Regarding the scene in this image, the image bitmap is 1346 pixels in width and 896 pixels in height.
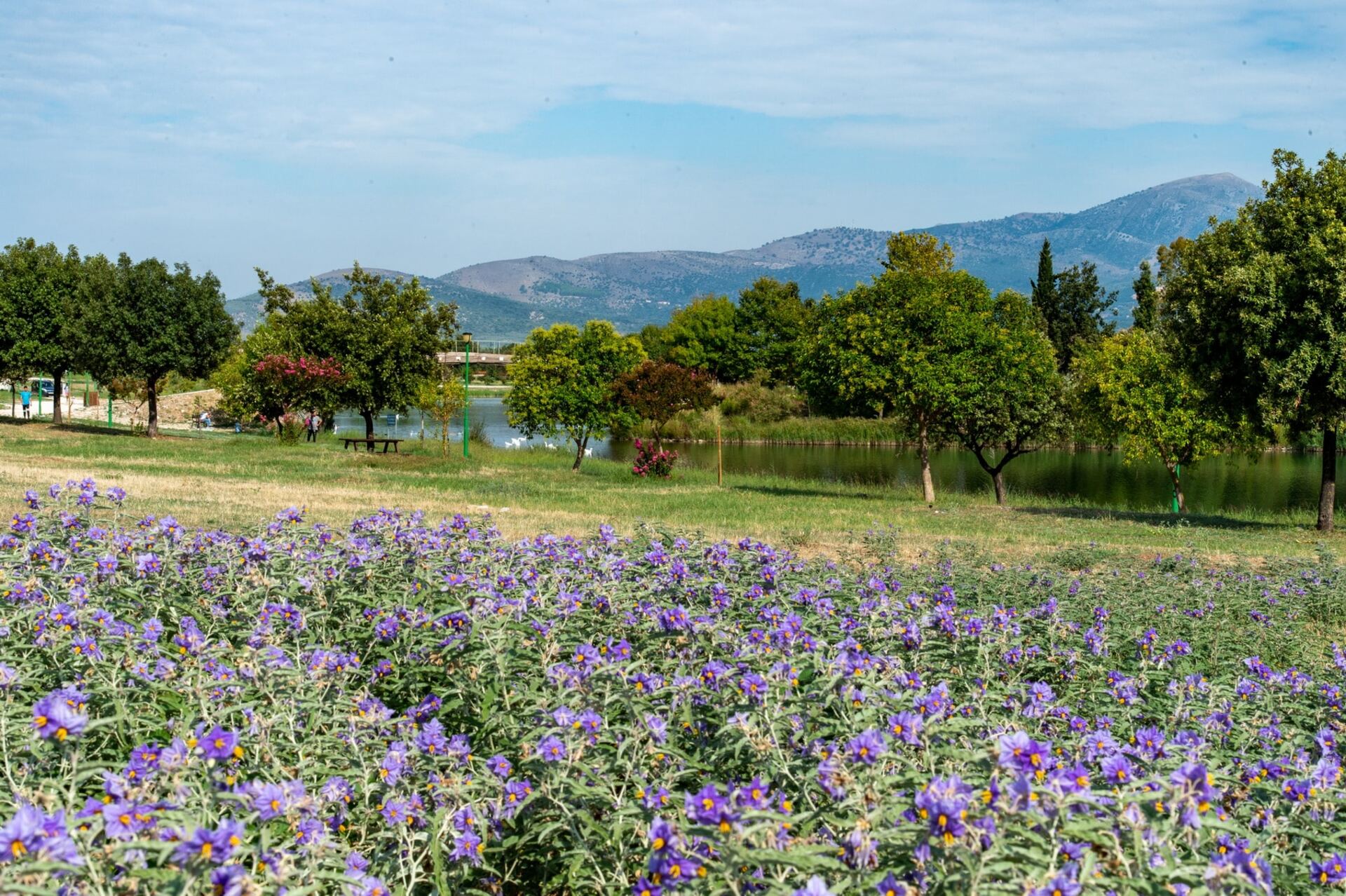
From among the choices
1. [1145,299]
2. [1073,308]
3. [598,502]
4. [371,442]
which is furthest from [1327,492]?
[1073,308]

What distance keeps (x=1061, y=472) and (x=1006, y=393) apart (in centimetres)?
1434

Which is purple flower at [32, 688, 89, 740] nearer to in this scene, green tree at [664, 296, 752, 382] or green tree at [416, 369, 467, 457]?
green tree at [416, 369, 467, 457]

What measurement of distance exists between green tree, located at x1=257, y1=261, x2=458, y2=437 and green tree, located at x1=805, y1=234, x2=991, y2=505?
42.4ft

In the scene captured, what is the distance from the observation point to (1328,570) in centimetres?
1080

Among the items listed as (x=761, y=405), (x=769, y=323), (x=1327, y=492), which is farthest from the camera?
(x=769, y=323)

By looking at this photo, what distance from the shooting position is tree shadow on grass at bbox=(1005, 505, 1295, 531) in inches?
757

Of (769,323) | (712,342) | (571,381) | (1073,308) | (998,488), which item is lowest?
(998,488)

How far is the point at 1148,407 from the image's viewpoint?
1090 inches

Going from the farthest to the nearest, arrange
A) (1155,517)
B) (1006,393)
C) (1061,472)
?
(1061,472) < (1006,393) < (1155,517)

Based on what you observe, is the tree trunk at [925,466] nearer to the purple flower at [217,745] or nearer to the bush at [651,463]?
the bush at [651,463]

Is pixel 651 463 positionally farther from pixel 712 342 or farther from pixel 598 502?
pixel 712 342

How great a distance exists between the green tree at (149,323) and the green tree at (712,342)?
46.8 metres

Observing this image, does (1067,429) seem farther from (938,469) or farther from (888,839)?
(888,839)

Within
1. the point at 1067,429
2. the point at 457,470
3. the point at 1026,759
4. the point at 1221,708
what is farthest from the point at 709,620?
the point at 1067,429
